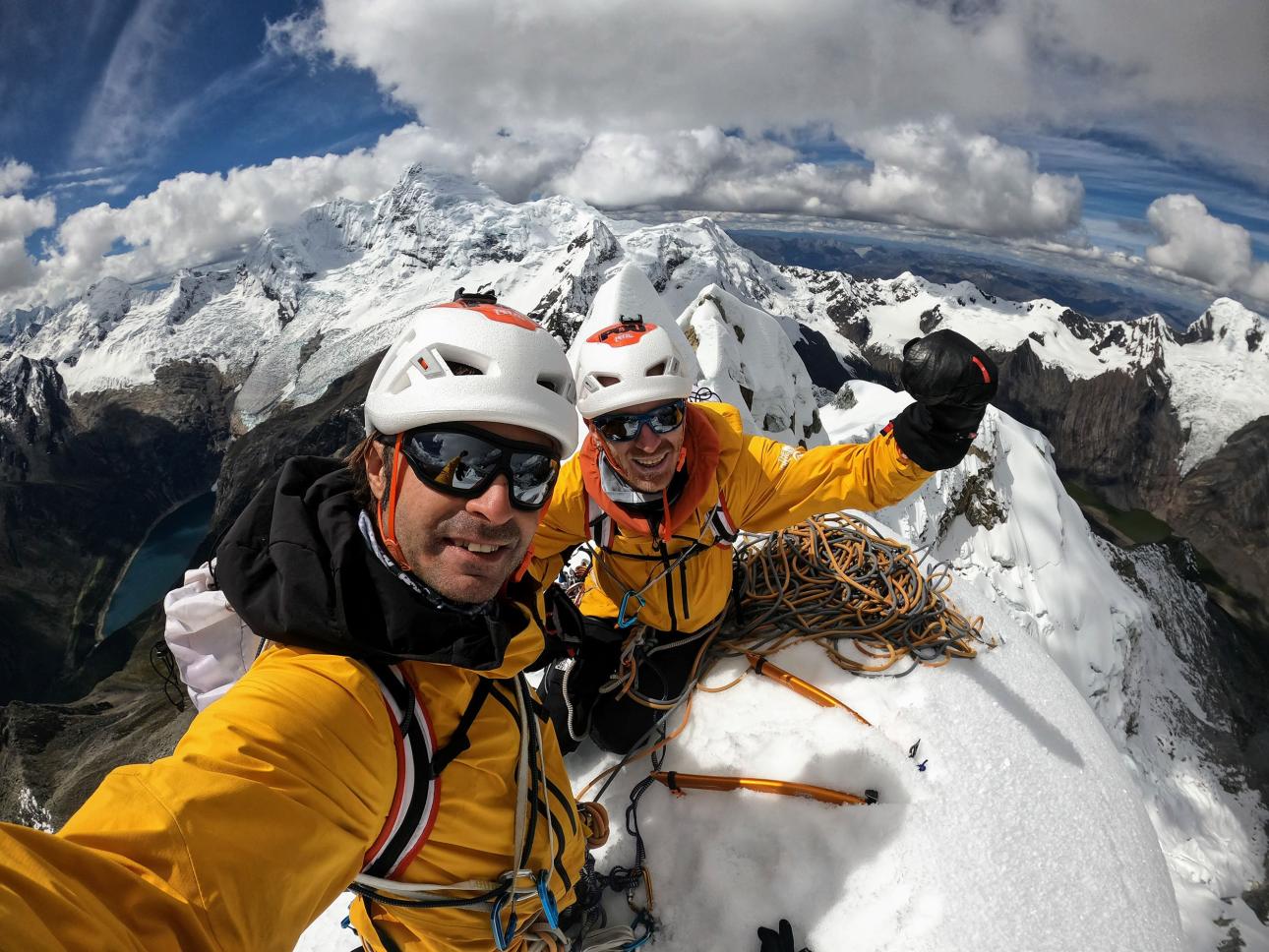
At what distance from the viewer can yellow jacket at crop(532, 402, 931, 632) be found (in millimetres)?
4059

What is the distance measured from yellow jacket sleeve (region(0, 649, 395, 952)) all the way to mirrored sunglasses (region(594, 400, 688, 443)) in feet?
7.75

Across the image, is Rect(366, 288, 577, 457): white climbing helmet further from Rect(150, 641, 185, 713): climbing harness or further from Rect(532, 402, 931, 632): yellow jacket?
Rect(150, 641, 185, 713): climbing harness

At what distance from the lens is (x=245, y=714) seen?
68.9 inches

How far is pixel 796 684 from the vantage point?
14.8ft

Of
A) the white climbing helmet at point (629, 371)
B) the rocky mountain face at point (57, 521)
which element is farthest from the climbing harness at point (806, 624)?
the rocky mountain face at point (57, 521)

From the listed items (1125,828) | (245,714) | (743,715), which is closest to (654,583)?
(743,715)

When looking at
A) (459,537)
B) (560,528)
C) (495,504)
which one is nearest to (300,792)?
(459,537)

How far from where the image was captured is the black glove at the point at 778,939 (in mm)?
3277

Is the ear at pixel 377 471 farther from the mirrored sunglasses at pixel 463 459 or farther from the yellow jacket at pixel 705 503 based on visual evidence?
the yellow jacket at pixel 705 503

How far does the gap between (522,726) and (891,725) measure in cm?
300

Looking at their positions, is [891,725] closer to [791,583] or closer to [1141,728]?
[791,583]

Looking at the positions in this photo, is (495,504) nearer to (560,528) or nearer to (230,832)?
(230,832)

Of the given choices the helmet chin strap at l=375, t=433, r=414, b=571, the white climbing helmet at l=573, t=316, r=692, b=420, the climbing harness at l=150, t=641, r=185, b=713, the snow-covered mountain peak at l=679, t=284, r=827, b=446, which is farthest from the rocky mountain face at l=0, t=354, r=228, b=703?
the helmet chin strap at l=375, t=433, r=414, b=571

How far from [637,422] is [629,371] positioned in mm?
363
